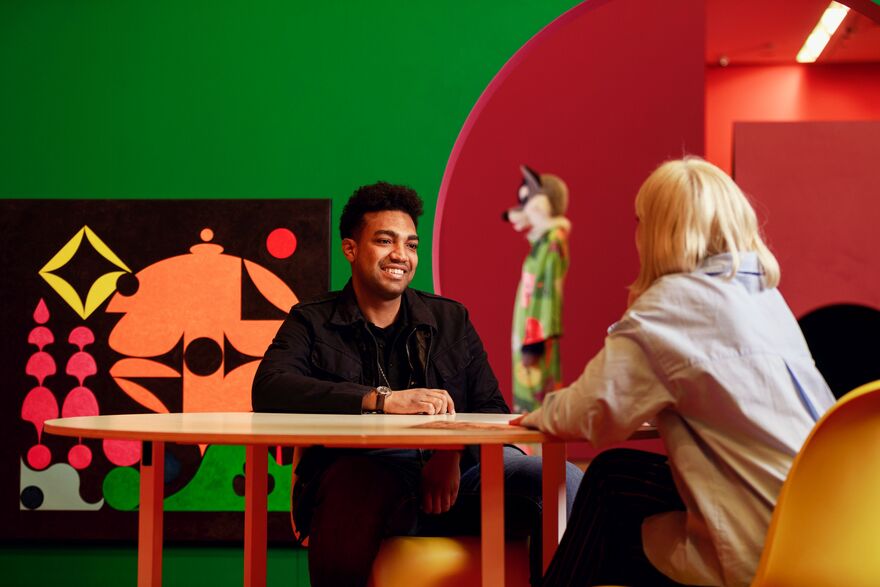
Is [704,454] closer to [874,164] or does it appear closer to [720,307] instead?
[720,307]

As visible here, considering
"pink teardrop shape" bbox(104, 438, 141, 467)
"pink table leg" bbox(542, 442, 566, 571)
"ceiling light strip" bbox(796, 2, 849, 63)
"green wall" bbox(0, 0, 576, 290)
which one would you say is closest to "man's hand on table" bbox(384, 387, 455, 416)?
"pink table leg" bbox(542, 442, 566, 571)

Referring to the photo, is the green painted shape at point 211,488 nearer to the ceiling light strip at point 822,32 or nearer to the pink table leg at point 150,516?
→ the pink table leg at point 150,516

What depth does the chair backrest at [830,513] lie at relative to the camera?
1.30 m

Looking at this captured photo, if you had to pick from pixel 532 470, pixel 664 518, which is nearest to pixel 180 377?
pixel 532 470

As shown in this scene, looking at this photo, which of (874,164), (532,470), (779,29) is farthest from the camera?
(779,29)

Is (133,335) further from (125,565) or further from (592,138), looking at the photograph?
(592,138)

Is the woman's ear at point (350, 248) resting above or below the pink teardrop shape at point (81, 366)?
above

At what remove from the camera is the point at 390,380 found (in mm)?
2537

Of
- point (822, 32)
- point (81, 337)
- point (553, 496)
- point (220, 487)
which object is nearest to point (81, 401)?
point (81, 337)

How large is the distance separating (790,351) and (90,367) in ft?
8.72

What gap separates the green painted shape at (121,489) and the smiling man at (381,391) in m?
1.29

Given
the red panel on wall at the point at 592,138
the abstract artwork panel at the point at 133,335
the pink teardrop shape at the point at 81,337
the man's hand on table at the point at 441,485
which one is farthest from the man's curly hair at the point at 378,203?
the red panel on wall at the point at 592,138

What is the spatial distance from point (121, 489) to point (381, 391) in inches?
66.4

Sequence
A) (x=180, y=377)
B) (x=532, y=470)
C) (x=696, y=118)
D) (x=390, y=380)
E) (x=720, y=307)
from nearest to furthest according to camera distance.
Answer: (x=720, y=307) → (x=532, y=470) → (x=390, y=380) → (x=180, y=377) → (x=696, y=118)
